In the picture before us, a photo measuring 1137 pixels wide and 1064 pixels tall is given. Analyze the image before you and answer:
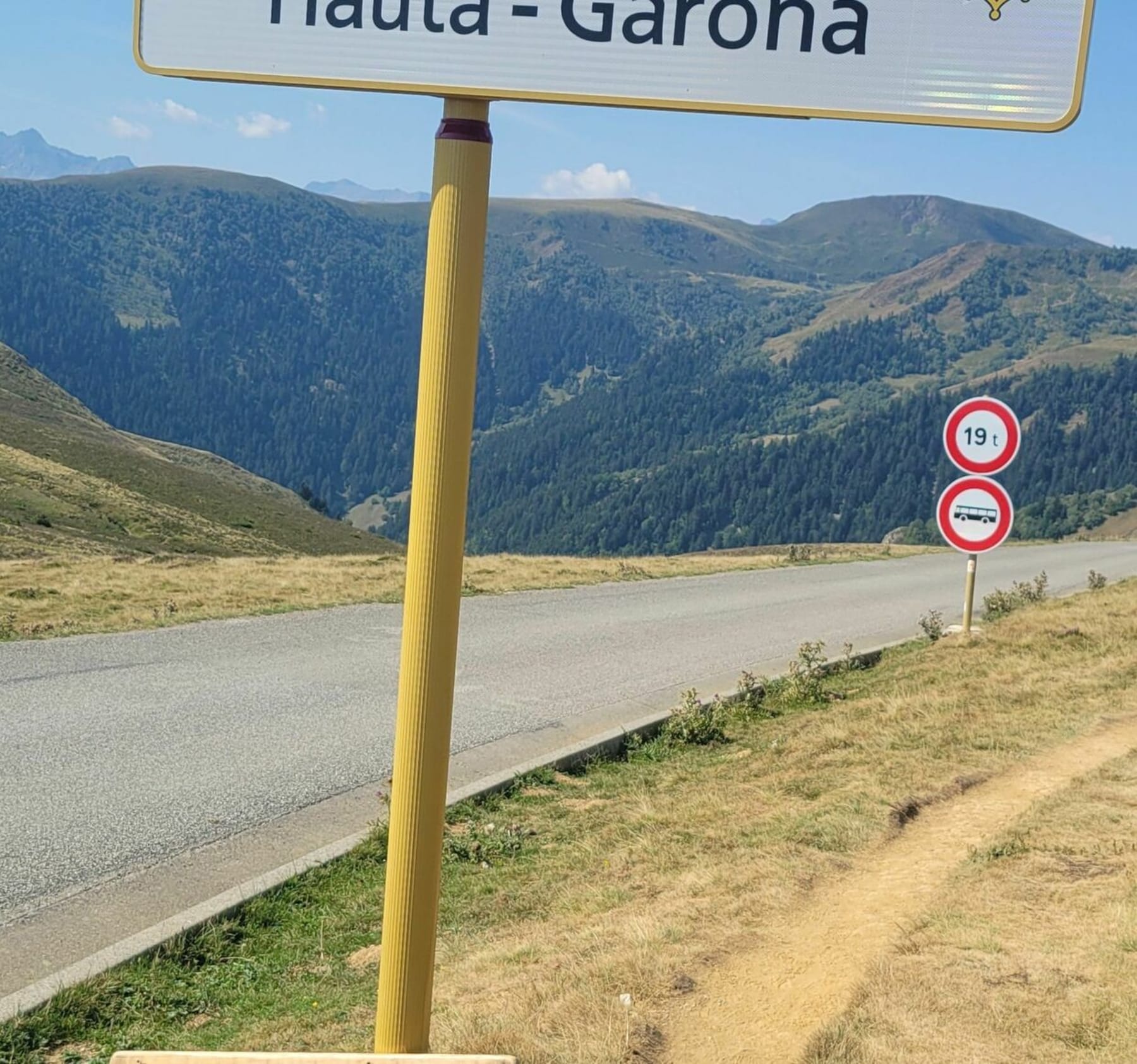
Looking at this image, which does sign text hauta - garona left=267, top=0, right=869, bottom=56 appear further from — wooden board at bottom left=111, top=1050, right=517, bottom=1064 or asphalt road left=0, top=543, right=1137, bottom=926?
asphalt road left=0, top=543, right=1137, bottom=926

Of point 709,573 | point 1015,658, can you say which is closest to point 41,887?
point 1015,658

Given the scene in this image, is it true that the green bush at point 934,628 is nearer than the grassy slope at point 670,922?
No

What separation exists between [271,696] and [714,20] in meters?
8.19

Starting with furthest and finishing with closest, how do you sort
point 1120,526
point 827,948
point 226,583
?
1. point 1120,526
2. point 226,583
3. point 827,948

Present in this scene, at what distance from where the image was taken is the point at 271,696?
9.70 meters

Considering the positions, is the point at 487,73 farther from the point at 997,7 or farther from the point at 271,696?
the point at 271,696

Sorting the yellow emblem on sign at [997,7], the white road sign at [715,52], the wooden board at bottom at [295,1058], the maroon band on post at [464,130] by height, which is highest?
the yellow emblem on sign at [997,7]

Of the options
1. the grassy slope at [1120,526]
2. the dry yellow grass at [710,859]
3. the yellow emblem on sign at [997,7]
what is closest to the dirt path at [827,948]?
the dry yellow grass at [710,859]

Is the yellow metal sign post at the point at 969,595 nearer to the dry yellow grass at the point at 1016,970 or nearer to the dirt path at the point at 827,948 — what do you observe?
the dirt path at the point at 827,948

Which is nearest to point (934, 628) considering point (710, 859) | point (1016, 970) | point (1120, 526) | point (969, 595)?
point (969, 595)

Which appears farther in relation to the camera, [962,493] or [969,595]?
[969,595]

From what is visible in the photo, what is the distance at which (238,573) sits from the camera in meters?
17.9

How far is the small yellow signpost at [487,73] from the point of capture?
2.22m

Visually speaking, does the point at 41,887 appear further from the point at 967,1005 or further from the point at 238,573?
the point at 238,573
